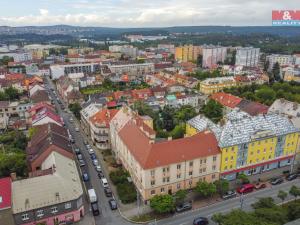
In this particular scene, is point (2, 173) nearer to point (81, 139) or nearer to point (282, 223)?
point (81, 139)

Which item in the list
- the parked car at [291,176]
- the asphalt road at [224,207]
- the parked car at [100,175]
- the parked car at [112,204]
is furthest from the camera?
the parked car at [100,175]

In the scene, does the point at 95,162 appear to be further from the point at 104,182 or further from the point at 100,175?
the point at 104,182

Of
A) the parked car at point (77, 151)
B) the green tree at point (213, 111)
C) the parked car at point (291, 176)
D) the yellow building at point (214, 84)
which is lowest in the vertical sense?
the parked car at point (291, 176)

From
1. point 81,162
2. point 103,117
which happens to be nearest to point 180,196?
point 81,162

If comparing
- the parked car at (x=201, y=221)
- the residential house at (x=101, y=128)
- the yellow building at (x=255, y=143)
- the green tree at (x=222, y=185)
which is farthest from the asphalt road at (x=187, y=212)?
the residential house at (x=101, y=128)

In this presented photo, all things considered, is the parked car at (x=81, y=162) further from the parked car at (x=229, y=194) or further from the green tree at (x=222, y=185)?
the parked car at (x=229, y=194)

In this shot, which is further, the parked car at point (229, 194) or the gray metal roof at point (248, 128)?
the gray metal roof at point (248, 128)

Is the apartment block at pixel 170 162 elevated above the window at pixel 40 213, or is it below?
above
